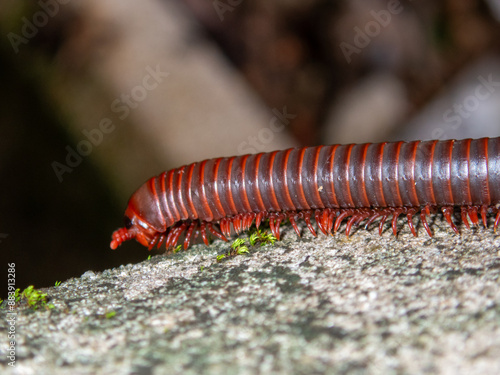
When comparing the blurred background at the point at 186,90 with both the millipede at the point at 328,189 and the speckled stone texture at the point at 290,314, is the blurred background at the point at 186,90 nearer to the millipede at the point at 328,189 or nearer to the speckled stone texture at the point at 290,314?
the millipede at the point at 328,189

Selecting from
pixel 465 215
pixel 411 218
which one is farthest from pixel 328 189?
pixel 465 215

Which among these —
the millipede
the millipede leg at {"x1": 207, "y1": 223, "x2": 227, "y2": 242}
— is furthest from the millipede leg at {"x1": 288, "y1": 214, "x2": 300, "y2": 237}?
the millipede leg at {"x1": 207, "y1": 223, "x2": 227, "y2": 242}

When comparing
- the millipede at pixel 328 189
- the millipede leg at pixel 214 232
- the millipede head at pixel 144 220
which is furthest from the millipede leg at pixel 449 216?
the millipede head at pixel 144 220

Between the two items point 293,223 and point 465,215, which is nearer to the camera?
point 465,215

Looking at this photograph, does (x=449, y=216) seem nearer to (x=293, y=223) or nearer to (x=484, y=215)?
(x=484, y=215)

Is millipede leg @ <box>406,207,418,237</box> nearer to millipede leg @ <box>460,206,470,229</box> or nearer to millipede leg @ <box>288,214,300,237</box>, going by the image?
millipede leg @ <box>460,206,470,229</box>
